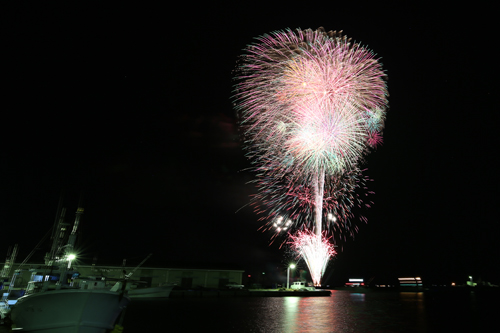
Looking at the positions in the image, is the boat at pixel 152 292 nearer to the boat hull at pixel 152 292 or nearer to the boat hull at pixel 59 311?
the boat hull at pixel 152 292

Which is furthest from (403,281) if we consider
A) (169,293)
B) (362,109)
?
(362,109)

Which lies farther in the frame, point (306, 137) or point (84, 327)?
point (306, 137)

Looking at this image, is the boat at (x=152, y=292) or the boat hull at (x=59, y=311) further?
the boat at (x=152, y=292)

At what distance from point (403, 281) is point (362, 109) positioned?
→ 159087 mm

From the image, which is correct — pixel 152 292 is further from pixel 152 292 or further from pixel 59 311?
pixel 59 311

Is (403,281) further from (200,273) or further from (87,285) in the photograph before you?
(87,285)

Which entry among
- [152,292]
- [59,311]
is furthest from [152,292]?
[59,311]

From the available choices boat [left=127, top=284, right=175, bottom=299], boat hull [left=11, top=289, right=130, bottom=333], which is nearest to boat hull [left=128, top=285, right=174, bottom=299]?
boat [left=127, top=284, right=175, bottom=299]

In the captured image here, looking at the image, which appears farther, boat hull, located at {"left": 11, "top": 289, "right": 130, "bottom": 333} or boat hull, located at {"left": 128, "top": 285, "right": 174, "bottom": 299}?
boat hull, located at {"left": 128, "top": 285, "right": 174, "bottom": 299}

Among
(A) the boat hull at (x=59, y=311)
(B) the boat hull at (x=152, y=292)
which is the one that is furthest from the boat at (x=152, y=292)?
(A) the boat hull at (x=59, y=311)

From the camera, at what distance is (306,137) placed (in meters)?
27.8

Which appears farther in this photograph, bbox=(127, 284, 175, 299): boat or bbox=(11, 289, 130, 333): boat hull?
bbox=(127, 284, 175, 299): boat

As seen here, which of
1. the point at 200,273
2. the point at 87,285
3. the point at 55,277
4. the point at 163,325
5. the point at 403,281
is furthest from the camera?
the point at 403,281

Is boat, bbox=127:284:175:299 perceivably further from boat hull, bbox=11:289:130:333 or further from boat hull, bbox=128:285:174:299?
boat hull, bbox=11:289:130:333
